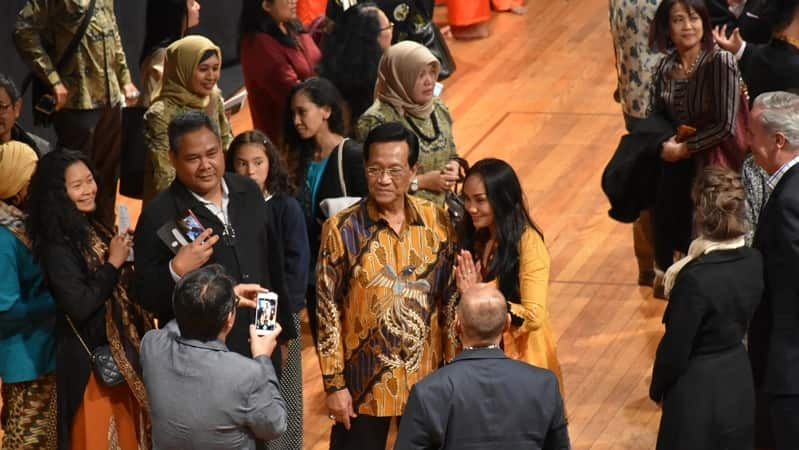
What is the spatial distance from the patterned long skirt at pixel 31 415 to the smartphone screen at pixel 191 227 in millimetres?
887

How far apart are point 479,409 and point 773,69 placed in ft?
10.5

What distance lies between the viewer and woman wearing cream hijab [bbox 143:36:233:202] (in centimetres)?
700

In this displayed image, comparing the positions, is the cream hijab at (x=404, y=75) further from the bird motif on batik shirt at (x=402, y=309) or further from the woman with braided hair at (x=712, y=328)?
the woman with braided hair at (x=712, y=328)

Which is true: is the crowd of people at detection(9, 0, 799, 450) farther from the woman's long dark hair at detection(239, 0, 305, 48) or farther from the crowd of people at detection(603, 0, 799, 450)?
the woman's long dark hair at detection(239, 0, 305, 48)

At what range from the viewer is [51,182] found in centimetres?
550

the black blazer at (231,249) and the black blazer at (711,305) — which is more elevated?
the black blazer at (231,249)

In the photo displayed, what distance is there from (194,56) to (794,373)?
10.4ft

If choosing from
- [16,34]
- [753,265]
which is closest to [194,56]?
[16,34]

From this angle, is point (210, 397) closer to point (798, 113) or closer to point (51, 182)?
point (51, 182)

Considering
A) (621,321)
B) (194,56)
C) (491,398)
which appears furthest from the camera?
(621,321)

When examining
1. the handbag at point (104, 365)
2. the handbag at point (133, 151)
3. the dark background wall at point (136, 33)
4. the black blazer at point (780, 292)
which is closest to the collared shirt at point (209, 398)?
the handbag at point (104, 365)

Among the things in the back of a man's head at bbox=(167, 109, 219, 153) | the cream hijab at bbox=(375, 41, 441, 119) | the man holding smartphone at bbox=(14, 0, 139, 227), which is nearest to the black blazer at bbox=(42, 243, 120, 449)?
the back of a man's head at bbox=(167, 109, 219, 153)

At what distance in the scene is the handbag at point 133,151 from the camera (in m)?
7.25

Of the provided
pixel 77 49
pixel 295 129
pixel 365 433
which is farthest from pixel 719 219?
pixel 77 49
